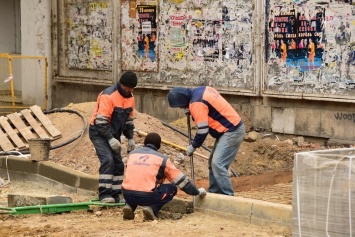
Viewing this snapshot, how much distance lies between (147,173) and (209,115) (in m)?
1.57

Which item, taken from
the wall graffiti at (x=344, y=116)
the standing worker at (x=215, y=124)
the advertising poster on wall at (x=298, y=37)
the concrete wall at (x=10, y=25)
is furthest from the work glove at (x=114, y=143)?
the concrete wall at (x=10, y=25)

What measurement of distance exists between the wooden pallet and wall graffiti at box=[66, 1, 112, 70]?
589cm

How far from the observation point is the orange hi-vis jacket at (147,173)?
38.8ft

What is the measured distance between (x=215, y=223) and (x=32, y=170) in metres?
4.89

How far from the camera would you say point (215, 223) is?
11961 mm

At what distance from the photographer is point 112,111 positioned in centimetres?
1354

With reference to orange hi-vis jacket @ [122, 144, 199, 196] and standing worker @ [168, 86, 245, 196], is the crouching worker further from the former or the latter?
standing worker @ [168, 86, 245, 196]

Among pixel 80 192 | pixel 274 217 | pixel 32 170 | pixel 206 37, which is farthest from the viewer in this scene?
pixel 206 37

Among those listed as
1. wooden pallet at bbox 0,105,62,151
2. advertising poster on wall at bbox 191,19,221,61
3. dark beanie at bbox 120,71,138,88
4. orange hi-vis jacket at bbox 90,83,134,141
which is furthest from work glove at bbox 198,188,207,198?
advertising poster on wall at bbox 191,19,221,61

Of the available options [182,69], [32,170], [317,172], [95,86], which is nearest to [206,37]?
[182,69]

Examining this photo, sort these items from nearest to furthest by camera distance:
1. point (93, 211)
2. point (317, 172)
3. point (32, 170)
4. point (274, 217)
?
1. point (317, 172)
2. point (274, 217)
3. point (93, 211)
4. point (32, 170)

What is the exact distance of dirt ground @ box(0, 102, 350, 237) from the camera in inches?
451

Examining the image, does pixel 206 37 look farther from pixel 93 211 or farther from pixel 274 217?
pixel 274 217

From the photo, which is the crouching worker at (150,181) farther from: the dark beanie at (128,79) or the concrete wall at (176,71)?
the concrete wall at (176,71)
